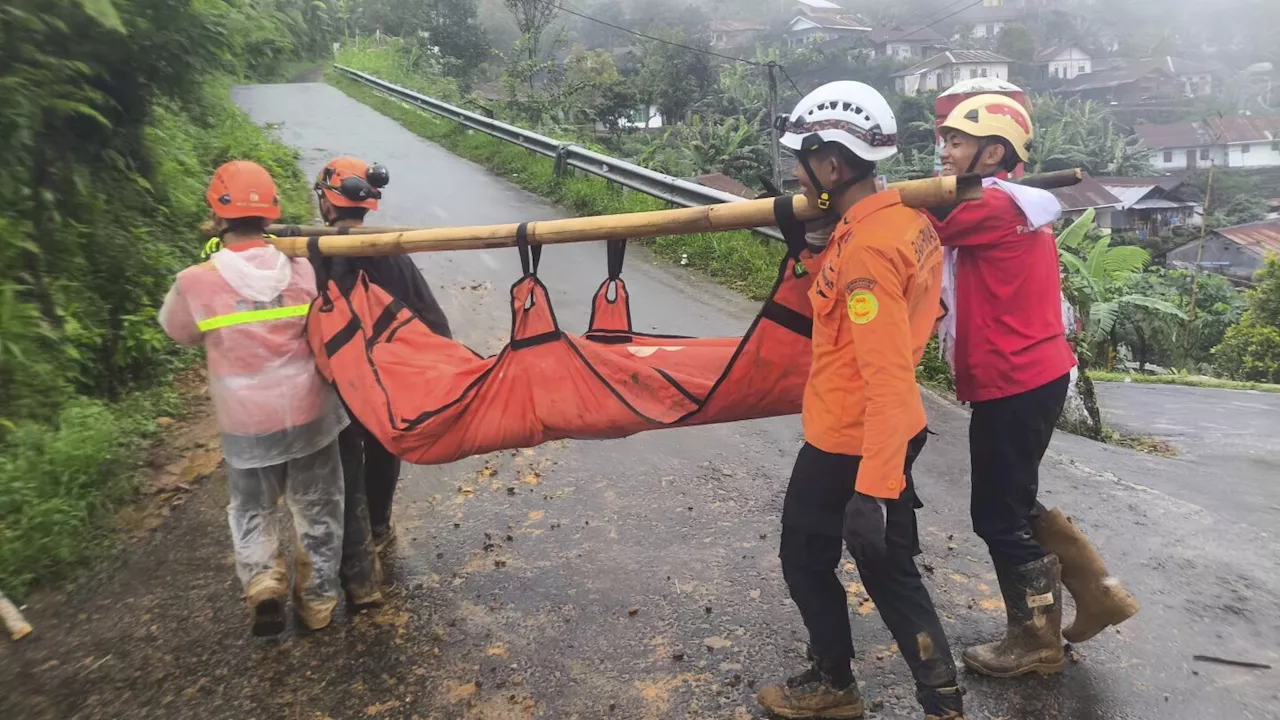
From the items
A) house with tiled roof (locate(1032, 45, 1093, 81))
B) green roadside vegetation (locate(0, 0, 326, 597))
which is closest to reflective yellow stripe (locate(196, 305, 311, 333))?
green roadside vegetation (locate(0, 0, 326, 597))

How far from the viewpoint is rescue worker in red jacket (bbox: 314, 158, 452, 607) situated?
3.65 m

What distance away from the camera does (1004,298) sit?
2850 mm

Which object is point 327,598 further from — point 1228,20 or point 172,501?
point 1228,20

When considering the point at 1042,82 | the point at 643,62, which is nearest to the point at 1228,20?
the point at 1042,82

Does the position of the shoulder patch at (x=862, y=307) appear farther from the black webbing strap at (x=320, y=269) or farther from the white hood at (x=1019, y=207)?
the black webbing strap at (x=320, y=269)

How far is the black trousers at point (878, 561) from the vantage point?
101 inches

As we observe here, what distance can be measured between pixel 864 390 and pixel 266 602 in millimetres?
2488

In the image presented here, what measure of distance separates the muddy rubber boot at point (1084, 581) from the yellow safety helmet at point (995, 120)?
4.49 ft

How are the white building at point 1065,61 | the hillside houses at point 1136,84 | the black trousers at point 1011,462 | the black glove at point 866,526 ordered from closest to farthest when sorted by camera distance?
the black glove at point 866,526
the black trousers at point 1011,462
the hillside houses at point 1136,84
the white building at point 1065,61

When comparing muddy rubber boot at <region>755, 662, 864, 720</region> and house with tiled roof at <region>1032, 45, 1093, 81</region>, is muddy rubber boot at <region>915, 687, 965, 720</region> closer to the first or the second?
muddy rubber boot at <region>755, 662, 864, 720</region>

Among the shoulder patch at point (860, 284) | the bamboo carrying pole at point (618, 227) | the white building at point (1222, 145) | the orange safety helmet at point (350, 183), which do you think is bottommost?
the shoulder patch at point (860, 284)

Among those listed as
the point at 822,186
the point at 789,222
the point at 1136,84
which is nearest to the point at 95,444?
the point at 789,222

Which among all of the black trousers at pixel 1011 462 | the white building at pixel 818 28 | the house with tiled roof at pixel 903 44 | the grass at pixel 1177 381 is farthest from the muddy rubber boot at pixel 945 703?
the white building at pixel 818 28

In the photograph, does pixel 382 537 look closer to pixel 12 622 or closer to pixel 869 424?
pixel 12 622
